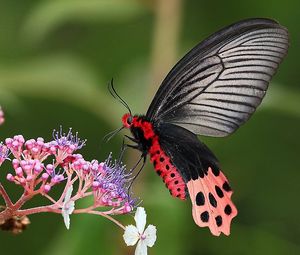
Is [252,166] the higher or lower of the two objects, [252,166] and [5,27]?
the lower

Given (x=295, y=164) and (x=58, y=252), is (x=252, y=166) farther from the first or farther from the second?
(x=58, y=252)

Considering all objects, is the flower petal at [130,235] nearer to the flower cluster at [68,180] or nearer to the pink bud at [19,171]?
the flower cluster at [68,180]

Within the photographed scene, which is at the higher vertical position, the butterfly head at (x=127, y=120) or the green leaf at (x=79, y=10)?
the green leaf at (x=79, y=10)

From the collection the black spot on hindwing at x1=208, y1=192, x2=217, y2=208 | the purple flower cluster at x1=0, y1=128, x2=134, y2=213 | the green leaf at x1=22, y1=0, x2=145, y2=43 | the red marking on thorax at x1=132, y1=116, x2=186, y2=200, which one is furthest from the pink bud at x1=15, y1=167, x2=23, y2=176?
the green leaf at x1=22, y1=0, x2=145, y2=43

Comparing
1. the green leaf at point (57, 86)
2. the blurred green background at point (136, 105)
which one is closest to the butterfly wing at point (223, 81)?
the blurred green background at point (136, 105)

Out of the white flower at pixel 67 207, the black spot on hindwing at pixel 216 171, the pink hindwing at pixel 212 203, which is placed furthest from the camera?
the black spot on hindwing at pixel 216 171

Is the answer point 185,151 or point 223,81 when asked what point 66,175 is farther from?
point 223,81

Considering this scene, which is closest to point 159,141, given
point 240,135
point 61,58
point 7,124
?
point 61,58
